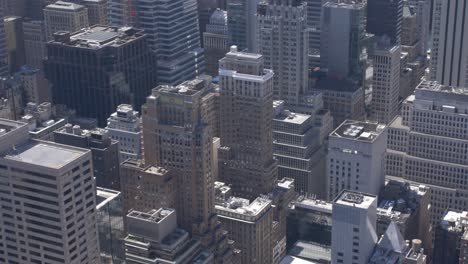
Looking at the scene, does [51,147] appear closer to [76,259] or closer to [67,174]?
A: [67,174]

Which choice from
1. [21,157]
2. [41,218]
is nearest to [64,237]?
[41,218]

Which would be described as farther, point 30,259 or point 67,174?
point 30,259

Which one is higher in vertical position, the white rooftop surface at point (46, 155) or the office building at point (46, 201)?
the white rooftop surface at point (46, 155)

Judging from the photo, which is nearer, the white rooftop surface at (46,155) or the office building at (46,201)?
the office building at (46,201)

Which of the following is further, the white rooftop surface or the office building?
the white rooftop surface

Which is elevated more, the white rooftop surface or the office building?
the white rooftop surface
